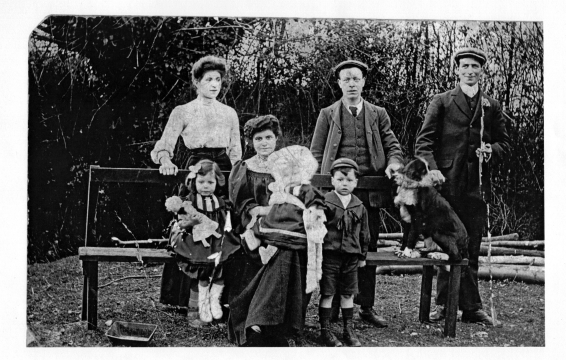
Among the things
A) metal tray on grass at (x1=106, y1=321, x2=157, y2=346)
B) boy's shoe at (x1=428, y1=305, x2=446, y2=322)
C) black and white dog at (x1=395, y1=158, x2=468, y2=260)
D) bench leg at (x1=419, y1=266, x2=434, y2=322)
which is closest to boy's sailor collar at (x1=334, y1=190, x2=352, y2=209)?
black and white dog at (x1=395, y1=158, x2=468, y2=260)

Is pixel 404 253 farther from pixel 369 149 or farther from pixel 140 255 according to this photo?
pixel 140 255

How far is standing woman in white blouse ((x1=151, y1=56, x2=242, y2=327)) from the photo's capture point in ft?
17.7

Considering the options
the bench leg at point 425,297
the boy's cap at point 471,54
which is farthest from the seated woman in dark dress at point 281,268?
the boy's cap at point 471,54

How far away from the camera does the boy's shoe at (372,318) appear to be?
551 centimetres

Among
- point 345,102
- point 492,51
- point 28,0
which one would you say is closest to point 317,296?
point 345,102

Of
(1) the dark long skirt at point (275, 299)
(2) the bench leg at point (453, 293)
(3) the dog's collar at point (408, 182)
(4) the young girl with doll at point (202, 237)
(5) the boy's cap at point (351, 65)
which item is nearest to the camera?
(1) the dark long skirt at point (275, 299)

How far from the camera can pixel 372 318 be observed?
552cm

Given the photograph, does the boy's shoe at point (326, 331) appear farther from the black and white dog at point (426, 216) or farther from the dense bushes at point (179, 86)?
the dense bushes at point (179, 86)

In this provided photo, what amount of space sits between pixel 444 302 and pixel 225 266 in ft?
5.98

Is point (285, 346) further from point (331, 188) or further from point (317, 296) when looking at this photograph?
point (331, 188)

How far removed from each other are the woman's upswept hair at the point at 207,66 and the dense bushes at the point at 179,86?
6 cm

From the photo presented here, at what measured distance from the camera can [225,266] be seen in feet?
17.2

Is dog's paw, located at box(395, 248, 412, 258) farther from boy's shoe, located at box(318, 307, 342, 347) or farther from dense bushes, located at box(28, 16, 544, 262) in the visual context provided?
dense bushes, located at box(28, 16, 544, 262)

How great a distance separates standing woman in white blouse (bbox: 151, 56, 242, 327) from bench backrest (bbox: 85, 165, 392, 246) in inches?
2.9
